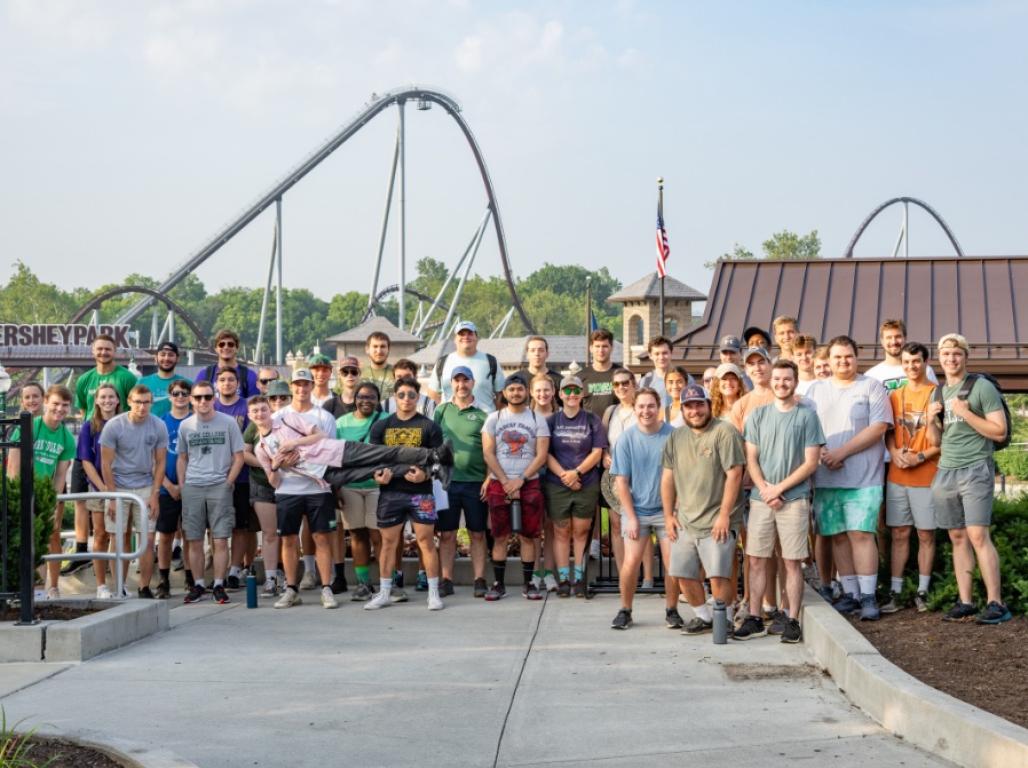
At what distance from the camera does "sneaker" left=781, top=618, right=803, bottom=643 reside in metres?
8.02

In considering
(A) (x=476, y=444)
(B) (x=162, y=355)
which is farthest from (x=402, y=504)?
(B) (x=162, y=355)

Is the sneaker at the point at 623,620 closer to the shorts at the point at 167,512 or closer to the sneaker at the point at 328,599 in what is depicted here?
the sneaker at the point at 328,599

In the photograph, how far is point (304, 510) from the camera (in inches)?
400

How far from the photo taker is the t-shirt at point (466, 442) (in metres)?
10.4

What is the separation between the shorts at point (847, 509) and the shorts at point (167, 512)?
531 centimetres

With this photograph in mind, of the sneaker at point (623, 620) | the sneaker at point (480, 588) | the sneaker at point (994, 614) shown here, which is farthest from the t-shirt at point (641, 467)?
the sneaker at point (994, 614)

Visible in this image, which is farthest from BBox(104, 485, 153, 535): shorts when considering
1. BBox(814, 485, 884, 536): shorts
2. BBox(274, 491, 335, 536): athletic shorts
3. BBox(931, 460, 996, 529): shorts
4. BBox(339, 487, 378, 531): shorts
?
BBox(931, 460, 996, 529): shorts

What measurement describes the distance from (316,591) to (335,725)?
4.91 metres

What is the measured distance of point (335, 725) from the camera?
6047 mm

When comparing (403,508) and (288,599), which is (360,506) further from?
(288,599)

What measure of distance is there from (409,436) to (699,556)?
2664mm

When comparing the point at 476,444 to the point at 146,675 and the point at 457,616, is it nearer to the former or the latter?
the point at 457,616

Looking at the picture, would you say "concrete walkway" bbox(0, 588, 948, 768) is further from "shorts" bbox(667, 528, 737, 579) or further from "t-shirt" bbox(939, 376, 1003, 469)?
"t-shirt" bbox(939, 376, 1003, 469)

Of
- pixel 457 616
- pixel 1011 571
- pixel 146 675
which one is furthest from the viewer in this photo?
pixel 457 616
